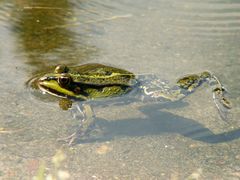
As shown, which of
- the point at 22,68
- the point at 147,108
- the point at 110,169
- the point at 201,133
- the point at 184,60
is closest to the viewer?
the point at 110,169

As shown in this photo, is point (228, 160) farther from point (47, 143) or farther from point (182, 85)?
point (47, 143)

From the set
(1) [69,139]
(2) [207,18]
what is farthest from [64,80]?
(2) [207,18]

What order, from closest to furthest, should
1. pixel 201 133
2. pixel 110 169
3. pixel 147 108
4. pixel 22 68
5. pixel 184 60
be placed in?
pixel 110 169 < pixel 201 133 < pixel 147 108 < pixel 22 68 < pixel 184 60

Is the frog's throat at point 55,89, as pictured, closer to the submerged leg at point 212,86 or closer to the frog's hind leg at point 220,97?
the submerged leg at point 212,86

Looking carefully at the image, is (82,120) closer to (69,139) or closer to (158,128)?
(69,139)

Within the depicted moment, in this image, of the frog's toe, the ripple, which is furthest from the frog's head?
the ripple

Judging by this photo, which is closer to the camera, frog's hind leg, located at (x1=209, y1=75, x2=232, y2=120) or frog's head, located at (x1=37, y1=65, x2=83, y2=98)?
frog's head, located at (x1=37, y1=65, x2=83, y2=98)

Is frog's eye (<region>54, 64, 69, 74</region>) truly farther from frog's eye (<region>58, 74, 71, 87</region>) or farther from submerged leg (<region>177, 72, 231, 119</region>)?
submerged leg (<region>177, 72, 231, 119</region>)

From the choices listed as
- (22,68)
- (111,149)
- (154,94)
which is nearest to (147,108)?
(154,94)

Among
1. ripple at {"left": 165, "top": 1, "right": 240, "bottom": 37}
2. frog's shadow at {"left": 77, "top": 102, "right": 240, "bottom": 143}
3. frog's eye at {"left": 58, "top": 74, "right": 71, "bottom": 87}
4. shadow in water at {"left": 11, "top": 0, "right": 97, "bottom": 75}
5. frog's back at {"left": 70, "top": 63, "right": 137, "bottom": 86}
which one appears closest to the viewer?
frog's shadow at {"left": 77, "top": 102, "right": 240, "bottom": 143}
